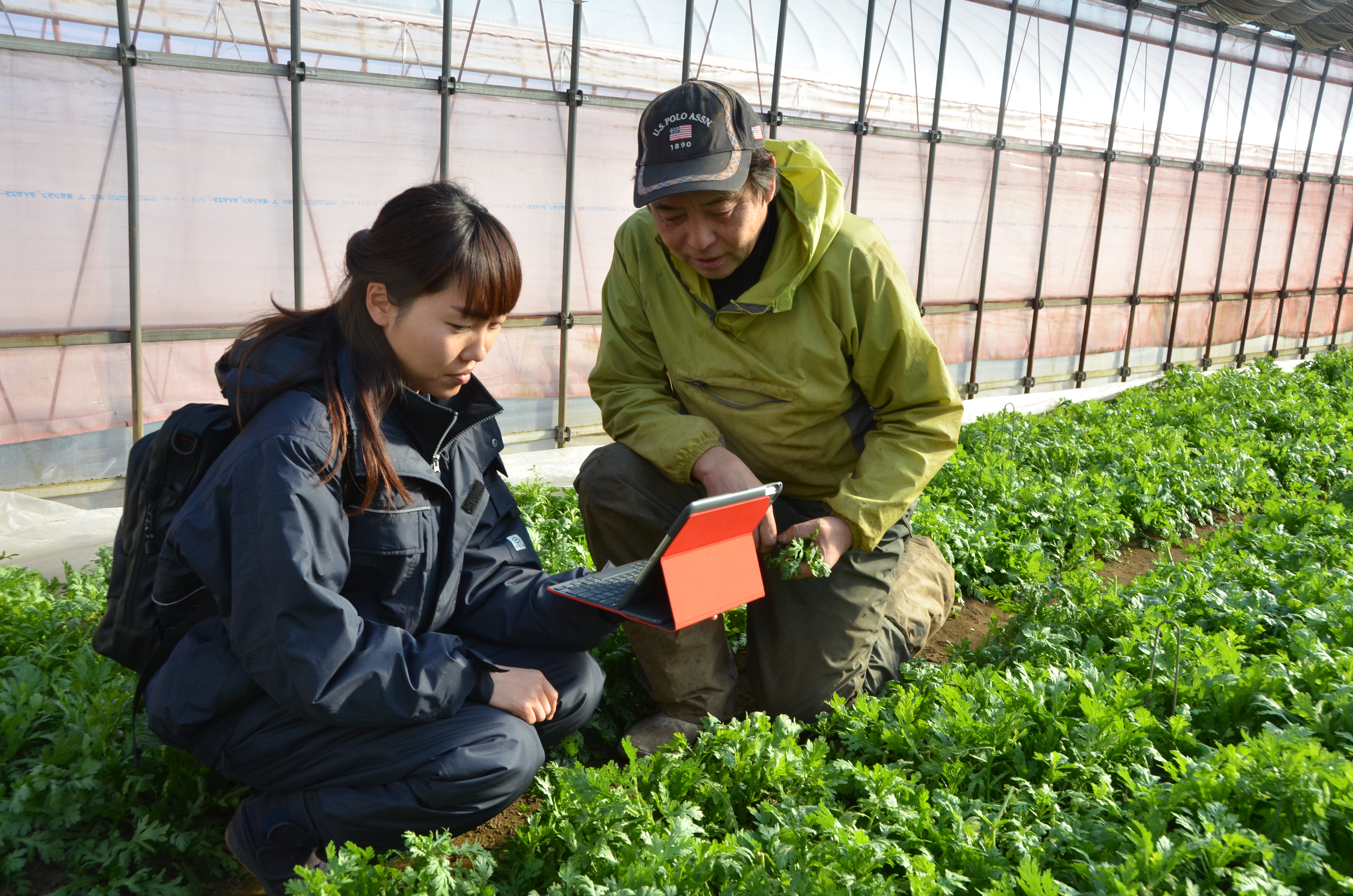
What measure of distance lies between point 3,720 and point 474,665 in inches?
49.7

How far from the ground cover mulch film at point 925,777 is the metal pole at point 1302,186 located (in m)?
10.3

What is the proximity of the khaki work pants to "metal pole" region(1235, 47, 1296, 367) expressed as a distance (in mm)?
10835

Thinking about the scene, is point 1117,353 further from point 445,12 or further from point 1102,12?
point 445,12

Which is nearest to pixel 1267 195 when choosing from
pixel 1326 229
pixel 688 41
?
pixel 1326 229

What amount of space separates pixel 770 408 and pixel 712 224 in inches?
25.2

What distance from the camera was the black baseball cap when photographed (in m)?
2.70

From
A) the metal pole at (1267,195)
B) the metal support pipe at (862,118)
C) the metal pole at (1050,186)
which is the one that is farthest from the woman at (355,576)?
the metal pole at (1267,195)

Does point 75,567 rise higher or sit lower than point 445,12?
lower

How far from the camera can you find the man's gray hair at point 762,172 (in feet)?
9.50

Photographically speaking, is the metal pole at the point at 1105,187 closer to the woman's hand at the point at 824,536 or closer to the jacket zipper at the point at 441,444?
the woman's hand at the point at 824,536

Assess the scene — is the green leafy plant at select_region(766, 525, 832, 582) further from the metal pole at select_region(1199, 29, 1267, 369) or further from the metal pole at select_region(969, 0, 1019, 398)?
the metal pole at select_region(1199, 29, 1267, 369)

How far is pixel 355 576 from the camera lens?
7.64ft

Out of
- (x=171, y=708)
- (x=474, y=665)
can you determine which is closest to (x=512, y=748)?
(x=474, y=665)

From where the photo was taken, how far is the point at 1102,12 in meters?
9.77
